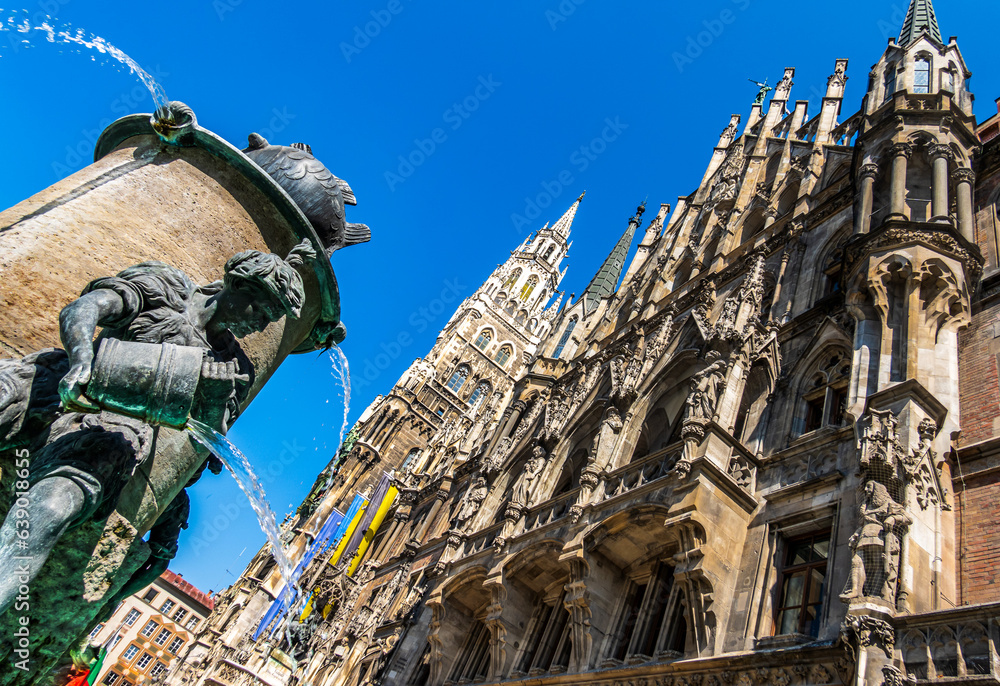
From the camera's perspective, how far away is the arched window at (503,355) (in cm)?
5609

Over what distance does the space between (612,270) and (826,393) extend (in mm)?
29388

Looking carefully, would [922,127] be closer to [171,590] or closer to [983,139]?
[983,139]

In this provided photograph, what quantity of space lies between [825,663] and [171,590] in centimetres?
7401

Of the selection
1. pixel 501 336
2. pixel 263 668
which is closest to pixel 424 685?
pixel 263 668

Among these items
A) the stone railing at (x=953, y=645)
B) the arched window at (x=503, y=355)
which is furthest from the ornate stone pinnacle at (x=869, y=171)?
the arched window at (x=503, y=355)

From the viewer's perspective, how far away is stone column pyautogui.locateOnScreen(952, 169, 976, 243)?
11086 mm

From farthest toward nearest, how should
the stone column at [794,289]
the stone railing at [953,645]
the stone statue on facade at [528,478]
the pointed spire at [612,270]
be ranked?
the pointed spire at [612,270]
the stone statue on facade at [528,478]
the stone column at [794,289]
the stone railing at [953,645]

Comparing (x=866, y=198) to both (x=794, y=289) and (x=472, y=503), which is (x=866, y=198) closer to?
(x=794, y=289)

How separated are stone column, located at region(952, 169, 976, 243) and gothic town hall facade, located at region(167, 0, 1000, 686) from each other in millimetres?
47

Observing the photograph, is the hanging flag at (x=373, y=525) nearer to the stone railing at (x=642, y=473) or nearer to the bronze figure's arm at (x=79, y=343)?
the stone railing at (x=642, y=473)

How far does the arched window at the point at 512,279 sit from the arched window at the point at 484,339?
5.85 meters

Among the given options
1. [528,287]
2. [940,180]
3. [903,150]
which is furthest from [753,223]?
[528,287]

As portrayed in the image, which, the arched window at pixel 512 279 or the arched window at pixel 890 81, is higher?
the arched window at pixel 512 279

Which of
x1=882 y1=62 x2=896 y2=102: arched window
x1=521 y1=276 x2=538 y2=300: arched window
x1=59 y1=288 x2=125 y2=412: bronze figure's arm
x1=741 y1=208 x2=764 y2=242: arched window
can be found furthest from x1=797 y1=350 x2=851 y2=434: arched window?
x1=521 y1=276 x2=538 y2=300: arched window
